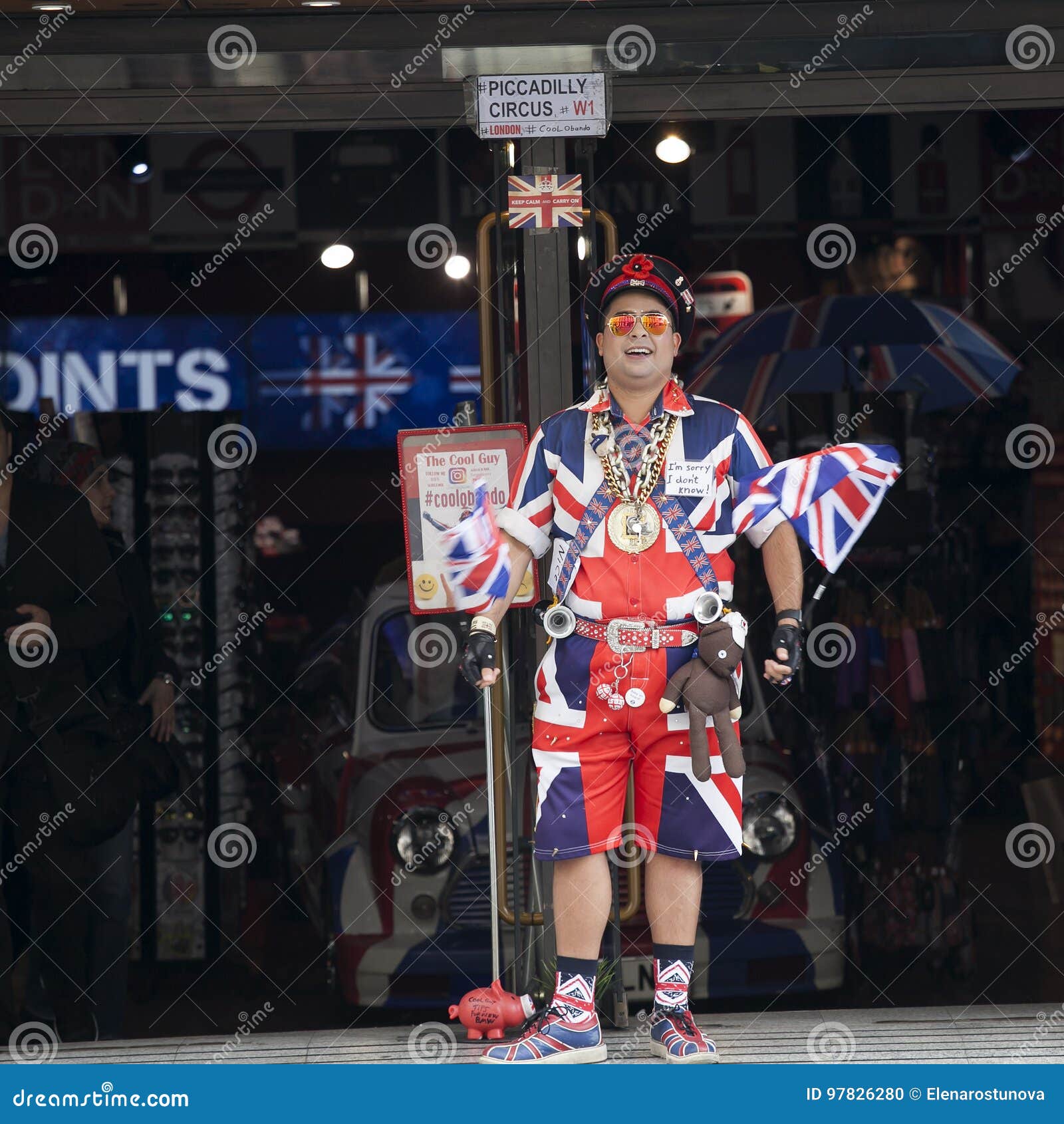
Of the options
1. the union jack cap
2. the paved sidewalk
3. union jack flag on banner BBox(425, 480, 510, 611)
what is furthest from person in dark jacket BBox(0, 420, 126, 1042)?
the union jack cap

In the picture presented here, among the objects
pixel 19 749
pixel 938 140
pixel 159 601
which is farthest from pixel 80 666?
pixel 938 140

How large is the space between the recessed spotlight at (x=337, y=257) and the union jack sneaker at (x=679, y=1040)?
3.61m

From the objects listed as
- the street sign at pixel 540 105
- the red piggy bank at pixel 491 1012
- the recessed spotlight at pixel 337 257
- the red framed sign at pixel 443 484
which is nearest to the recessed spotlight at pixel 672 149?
the recessed spotlight at pixel 337 257

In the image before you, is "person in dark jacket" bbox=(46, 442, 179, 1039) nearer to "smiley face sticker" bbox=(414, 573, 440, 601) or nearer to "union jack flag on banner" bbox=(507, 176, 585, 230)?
"smiley face sticker" bbox=(414, 573, 440, 601)

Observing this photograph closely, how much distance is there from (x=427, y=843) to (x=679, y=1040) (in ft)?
5.52

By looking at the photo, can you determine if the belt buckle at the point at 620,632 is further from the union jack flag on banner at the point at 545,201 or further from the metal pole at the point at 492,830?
the union jack flag on banner at the point at 545,201

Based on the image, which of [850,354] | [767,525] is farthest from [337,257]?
[767,525]

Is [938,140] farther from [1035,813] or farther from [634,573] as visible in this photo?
[634,573]

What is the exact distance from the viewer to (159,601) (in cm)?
685

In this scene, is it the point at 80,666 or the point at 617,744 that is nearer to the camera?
the point at 617,744

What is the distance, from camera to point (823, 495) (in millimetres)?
4188

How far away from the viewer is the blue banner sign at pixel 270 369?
6738mm

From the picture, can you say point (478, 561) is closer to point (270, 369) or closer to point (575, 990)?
point (575, 990)

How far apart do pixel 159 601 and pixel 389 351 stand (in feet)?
4.35
